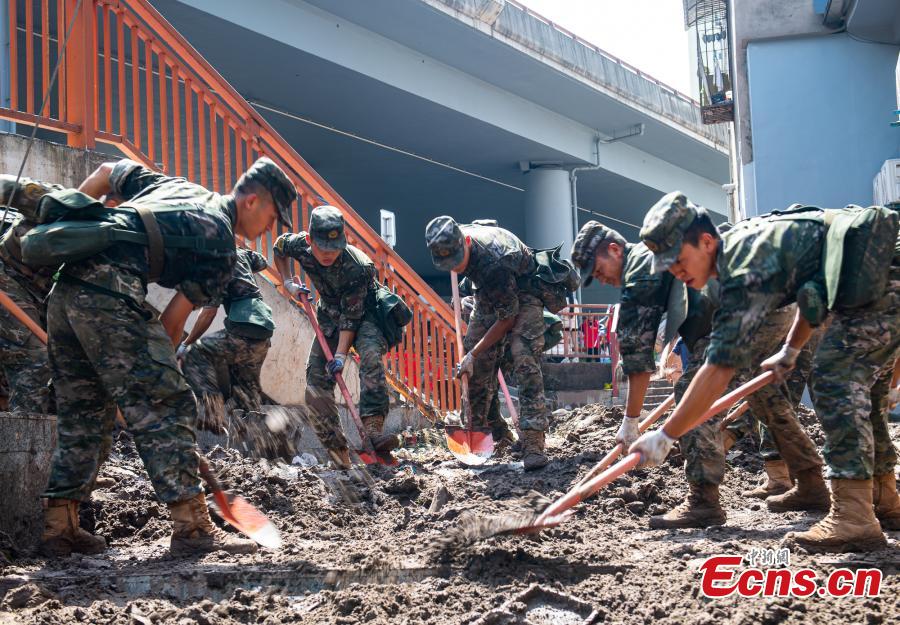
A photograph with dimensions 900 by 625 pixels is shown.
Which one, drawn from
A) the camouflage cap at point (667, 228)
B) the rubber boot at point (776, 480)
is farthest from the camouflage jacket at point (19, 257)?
the rubber boot at point (776, 480)

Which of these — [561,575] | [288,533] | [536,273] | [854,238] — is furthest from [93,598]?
[536,273]

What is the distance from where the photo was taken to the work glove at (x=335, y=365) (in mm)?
6939

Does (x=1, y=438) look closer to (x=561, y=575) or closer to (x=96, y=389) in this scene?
(x=96, y=389)

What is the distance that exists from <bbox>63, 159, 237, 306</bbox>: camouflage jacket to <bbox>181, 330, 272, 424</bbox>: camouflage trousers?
204cm

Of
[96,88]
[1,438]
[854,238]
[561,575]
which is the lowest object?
[561,575]

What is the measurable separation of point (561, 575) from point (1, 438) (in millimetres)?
2544

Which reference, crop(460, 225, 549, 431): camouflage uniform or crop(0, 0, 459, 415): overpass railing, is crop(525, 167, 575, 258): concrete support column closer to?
crop(0, 0, 459, 415): overpass railing

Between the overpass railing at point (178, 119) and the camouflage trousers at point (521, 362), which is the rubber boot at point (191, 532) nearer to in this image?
the overpass railing at point (178, 119)

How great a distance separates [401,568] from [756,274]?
1842 millimetres

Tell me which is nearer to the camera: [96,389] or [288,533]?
[96,389]

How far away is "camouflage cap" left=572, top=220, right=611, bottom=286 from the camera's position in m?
5.27

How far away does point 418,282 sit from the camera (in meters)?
9.52

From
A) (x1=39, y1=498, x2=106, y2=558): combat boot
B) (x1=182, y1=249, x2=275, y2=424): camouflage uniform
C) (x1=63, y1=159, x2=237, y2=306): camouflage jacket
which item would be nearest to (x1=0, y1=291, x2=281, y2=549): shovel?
(x1=39, y1=498, x2=106, y2=558): combat boot

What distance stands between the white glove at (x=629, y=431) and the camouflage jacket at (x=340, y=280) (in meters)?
2.73
